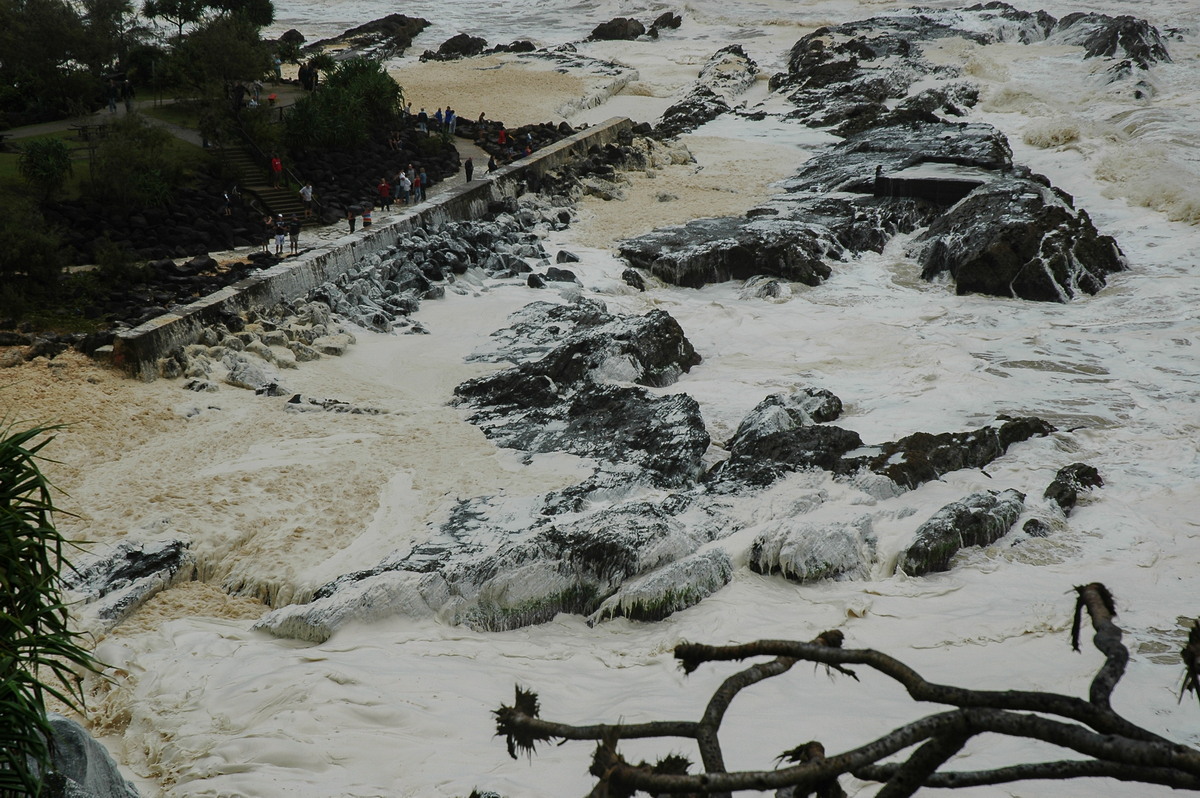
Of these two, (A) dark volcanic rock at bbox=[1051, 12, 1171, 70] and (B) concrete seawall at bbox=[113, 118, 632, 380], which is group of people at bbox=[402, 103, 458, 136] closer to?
(B) concrete seawall at bbox=[113, 118, 632, 380]

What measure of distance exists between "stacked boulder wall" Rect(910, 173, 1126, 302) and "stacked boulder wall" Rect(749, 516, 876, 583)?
10.9 meters

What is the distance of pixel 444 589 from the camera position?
28.6 feet

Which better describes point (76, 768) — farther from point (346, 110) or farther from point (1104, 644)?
point (346, 110)

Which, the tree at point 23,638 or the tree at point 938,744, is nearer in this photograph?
the tree at point 938,744

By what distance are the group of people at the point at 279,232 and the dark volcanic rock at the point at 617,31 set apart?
1337 inches

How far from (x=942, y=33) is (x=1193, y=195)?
24.6m

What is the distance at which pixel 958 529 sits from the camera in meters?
9.02

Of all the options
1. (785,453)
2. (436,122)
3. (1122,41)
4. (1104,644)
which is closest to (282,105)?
(436,122)

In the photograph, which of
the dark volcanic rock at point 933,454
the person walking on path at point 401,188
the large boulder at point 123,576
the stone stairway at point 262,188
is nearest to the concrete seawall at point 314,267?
the person walking on path at point 401,188

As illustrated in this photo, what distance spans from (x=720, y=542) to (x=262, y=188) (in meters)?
16.8

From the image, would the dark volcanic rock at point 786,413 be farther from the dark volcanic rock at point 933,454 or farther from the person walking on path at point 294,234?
the person walking on path at point 294,234

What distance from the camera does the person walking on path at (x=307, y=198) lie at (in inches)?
829

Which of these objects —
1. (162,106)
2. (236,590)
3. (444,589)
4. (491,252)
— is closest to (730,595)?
(444,589)

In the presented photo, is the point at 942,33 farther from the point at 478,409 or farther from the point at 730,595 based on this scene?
the point at 730,595
